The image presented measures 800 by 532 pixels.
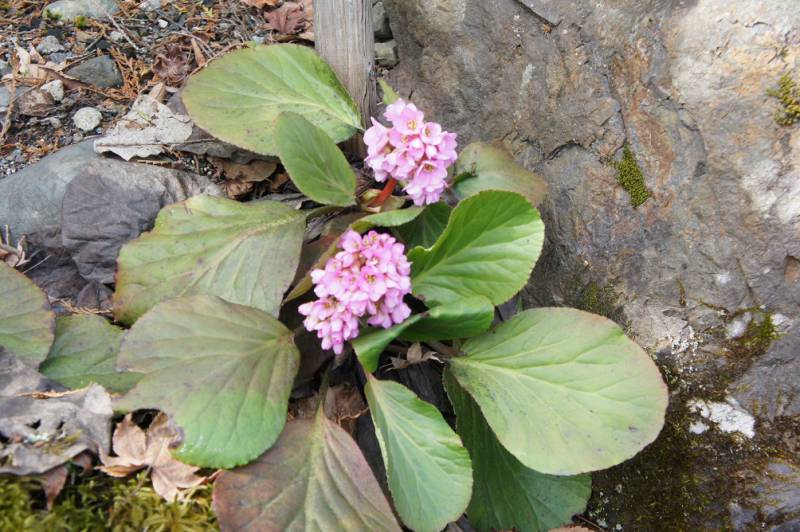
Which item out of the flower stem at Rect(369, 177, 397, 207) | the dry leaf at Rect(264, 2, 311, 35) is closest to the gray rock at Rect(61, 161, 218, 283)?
the flower stem at Rect(369, 177, 397, 207)

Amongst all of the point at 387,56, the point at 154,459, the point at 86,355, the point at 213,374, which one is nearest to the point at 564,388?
the point at 213,374

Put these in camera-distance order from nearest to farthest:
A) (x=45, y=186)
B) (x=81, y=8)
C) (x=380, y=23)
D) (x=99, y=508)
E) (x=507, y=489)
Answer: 1. (x=99, y=508)
2. (x=507, y=489)
3. (x=45, y=186)
4. (x=81, y=8)
5. (x=380, y=23)

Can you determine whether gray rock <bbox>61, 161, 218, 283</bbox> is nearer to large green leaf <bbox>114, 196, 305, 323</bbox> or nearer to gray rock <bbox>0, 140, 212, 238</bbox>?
gray rock <bbox>0, 140, 212, 238</bbox>

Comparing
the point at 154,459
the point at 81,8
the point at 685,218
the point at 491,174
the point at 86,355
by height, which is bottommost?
the point at 86,355

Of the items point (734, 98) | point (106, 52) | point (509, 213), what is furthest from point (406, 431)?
point (106, 52)

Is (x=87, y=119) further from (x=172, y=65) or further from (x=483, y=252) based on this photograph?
(x=483, y=252)

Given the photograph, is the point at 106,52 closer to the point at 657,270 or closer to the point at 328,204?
the point at 328,204

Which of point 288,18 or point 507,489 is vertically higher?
point 288,18
